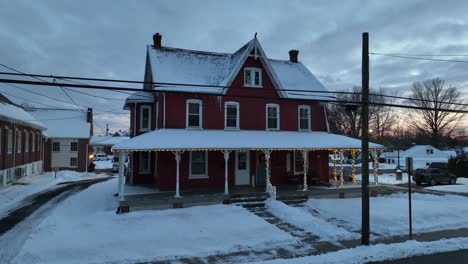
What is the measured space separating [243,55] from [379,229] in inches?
493

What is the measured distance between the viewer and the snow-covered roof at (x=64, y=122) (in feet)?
145

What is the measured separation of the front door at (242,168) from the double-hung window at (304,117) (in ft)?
14.8

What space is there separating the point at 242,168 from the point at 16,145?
19646 mm

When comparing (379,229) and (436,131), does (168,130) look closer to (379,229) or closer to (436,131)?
(379,229)

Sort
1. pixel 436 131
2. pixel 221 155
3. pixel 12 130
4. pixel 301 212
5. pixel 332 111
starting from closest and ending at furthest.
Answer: pixel 301 212
pixel 221 155
pixel 12 130
pixel 332 111
pixel 436 131

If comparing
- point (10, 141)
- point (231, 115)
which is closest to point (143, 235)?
point (231, 115)

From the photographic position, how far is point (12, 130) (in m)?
28.1

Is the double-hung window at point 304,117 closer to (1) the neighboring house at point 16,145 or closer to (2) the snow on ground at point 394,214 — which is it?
(2) the snow on ground at point 394,214

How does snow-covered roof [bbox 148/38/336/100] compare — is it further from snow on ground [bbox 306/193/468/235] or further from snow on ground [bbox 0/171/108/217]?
snow on ground [bbox 0/171/108/217]

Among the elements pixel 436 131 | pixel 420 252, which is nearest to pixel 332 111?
pixel 436 131

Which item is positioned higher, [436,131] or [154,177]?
[436,131]

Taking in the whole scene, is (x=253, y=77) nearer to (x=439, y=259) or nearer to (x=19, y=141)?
(x=439, y=259)

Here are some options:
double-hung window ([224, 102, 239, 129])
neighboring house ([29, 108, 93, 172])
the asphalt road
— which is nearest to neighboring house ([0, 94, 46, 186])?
neighboring house ([29, 108, 93, 172])

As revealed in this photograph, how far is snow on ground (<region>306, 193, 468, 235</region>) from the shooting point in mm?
14875
